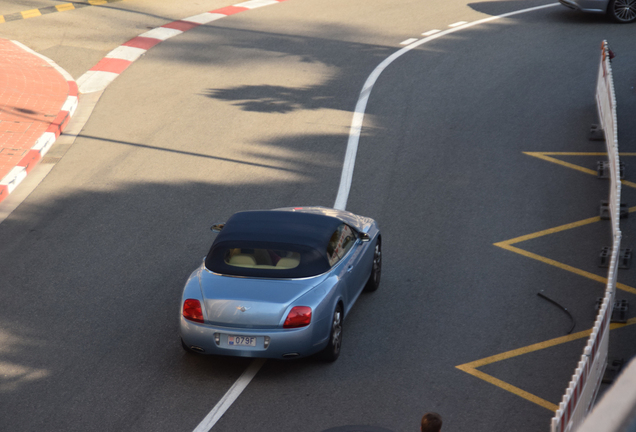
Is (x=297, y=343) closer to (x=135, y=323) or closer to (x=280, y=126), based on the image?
(x=135, y=323)

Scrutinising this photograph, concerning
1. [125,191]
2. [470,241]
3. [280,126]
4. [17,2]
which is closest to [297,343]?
[470,241]

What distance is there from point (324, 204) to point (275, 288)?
4.21m

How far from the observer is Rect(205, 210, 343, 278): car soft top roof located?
25.2 ft

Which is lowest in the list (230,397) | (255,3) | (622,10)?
(230,397)

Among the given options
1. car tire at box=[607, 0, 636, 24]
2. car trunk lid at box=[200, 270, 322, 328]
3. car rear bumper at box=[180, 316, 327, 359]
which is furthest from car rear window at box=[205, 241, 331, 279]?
car tire at box=[607, 0, 636, 24]

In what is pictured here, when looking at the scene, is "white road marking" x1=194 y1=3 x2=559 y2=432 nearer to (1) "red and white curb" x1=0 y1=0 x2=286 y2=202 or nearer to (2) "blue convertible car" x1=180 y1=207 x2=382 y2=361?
(2) "blue convertible car" x1=180 y1=207 x2=382 y2=361

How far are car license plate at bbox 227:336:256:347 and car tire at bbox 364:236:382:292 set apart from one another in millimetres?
2378

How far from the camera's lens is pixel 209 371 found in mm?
7695

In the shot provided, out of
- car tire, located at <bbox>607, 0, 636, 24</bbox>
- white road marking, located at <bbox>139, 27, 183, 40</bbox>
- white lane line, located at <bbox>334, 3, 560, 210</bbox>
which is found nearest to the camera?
white lane line, located at <bbox>334, 3, 560, 210</bbox>

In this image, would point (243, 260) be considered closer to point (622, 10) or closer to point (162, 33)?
point (162, 33)

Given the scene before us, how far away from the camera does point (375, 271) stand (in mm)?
9195

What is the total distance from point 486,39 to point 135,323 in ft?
45.3

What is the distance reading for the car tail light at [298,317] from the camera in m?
7.19

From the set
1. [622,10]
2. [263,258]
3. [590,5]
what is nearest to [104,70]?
[263,258]
